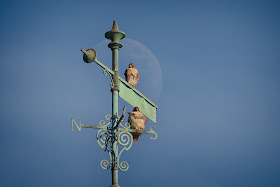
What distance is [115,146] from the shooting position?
11.6 metres

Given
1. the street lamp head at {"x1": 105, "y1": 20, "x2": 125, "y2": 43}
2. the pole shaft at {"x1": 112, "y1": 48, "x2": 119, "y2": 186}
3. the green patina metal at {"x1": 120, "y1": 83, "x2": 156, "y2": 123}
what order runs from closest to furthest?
the pole shaft at {"x1": 112, "y1": 48, "x2": 119, "y2": 186}
the green patina metal at {"x1": 120, "y1": 83, "x2": 156, "y2": 123}
the street lamp head at {"x1": 105, "y1": 20, "x2": 125, "y2": 43}

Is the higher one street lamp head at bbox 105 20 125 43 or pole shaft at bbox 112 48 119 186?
street lamp head at bbox 105 20 125 43

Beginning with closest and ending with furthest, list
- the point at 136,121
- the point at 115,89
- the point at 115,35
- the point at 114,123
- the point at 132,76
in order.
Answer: the point at 114,123 → the point at 115,89 → the point at 136,121 → the point at 115,35 → the point at 132,76

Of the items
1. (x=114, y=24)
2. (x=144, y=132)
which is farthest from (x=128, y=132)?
(x=114, y=24)

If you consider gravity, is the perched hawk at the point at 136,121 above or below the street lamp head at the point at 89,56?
below

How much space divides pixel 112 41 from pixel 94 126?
1832 mm

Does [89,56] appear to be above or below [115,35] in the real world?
below

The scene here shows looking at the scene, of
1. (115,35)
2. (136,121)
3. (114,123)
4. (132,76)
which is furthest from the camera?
(132,76)

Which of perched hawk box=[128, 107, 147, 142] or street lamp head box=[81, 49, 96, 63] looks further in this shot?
perched hawk box=[128, 107, 147, 142]

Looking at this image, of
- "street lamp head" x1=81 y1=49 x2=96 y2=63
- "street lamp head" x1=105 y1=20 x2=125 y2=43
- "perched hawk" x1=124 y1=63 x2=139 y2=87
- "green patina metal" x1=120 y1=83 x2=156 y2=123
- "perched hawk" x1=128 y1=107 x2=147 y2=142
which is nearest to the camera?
"street lamp head" x1=81 y1=49 x2=96 y2=63

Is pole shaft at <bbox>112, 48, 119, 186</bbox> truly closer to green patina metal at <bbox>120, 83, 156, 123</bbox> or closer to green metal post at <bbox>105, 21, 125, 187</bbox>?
green metal post at <bbox>105, 21, 125, 187</bbox>

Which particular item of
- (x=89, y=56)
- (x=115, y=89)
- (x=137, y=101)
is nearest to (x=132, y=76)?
(x=137, y=101)

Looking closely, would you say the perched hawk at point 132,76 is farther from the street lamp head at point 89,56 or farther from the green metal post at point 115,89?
the street lamp head at point 89,56

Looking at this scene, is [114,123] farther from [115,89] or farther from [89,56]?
[89,56]
